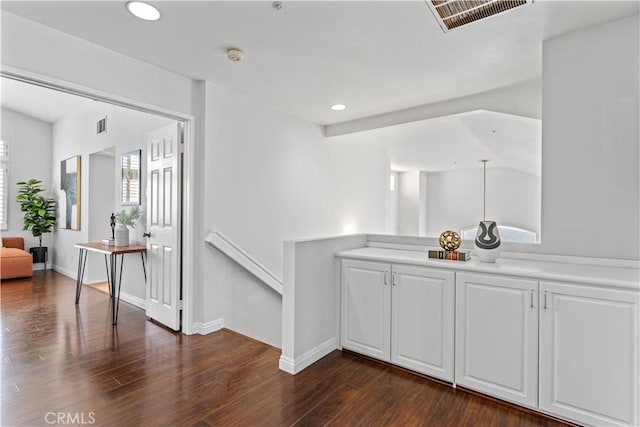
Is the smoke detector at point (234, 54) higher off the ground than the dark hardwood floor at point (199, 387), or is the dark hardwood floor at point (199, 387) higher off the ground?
the smoke detector at point (234, 54)

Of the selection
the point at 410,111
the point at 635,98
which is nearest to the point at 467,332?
the point at 635,98

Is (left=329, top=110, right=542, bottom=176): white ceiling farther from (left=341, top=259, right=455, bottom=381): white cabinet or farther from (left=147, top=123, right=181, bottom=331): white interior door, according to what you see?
(left=147, top=123, right=181, bottom=331): white interior door

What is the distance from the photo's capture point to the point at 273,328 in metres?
3.91

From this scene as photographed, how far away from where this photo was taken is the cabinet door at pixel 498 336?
2020 millimetres

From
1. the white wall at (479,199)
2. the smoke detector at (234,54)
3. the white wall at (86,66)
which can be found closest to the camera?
the white wall at (86,66)

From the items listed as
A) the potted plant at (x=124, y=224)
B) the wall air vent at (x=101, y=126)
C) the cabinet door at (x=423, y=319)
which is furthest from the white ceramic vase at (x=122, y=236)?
the cabinet door at (x=423, y=319)

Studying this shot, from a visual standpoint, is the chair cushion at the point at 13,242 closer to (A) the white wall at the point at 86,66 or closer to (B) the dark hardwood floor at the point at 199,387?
(B) the dark hardwood floor at the point at 199,387

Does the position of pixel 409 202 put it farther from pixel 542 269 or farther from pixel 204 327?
pixel 542 269

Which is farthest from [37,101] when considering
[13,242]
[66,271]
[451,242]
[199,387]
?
[451,242]

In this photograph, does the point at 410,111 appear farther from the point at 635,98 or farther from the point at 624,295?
the point at 624,295

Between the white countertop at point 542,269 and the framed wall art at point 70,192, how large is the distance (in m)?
5.38

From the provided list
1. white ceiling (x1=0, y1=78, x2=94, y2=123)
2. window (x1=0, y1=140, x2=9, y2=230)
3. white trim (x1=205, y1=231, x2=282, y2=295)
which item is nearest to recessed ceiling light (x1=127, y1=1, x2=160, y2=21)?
white trim (x1=205, y1=231, x2=282, y2=295)

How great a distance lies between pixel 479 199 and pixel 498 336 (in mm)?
7392

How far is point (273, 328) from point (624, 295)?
127 inches
